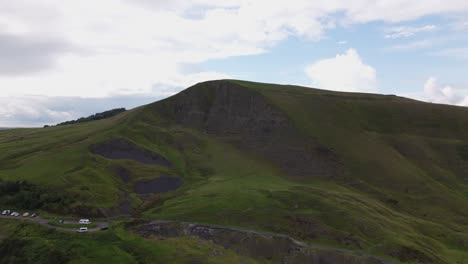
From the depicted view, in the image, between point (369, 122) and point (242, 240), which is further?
point (369, 122)

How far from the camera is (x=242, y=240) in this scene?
91562mm

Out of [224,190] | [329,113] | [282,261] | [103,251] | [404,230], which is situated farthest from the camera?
[329,113]

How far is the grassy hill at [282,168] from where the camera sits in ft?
343

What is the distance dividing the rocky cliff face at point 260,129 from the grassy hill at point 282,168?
0.50 m

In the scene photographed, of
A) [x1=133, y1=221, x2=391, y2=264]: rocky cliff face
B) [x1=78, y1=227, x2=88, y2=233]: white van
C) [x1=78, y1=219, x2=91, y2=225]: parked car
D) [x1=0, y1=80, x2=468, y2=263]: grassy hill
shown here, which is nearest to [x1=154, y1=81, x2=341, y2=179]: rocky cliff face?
[x1=0, y1=80, x2=468, y2=263]: grassy hill

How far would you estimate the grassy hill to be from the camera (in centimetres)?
10444

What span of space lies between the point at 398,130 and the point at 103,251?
14664cm

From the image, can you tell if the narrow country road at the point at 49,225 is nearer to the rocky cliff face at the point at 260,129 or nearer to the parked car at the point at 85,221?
the parked car at the point at 85,221

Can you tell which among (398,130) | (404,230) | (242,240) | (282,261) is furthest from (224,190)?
(398,130)

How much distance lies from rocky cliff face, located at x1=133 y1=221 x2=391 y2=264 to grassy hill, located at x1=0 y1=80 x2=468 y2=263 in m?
5.46

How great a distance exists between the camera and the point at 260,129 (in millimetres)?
183625

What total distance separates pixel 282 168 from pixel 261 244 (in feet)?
233

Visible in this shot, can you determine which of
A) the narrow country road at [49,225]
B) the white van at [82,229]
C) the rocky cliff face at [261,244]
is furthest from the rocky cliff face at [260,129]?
the white van at [82,229]

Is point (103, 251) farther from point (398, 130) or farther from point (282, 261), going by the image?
point (398, 130)
